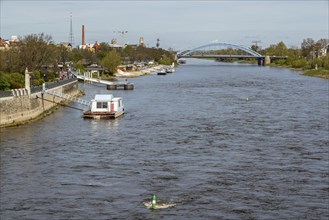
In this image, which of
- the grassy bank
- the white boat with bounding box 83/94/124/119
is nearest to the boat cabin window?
the white boat with bounding box 83/94/124/119

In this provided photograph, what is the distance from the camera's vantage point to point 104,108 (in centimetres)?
4272

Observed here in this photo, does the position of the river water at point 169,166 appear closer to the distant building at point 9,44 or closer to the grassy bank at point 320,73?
the distant building at point 9,44

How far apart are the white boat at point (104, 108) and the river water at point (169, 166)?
3.44ft

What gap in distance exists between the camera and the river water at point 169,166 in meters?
19.2

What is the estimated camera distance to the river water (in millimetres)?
19250

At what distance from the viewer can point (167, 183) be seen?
2222cm

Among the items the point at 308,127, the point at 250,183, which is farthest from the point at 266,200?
the point at 308,127

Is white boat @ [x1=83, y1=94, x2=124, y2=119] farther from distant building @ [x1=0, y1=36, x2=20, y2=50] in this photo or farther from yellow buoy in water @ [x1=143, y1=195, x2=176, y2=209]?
distant building @ [x1=0, y1=36, x2=20, y2=50]

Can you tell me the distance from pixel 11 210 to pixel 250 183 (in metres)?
8.55

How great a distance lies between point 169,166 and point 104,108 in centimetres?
1822

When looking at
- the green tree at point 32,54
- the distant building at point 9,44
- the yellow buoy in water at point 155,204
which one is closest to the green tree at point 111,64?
the distant building at point 9,44

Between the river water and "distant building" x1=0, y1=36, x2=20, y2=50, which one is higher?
"distant building" x1=0, y1=36, x2=20, y2=50

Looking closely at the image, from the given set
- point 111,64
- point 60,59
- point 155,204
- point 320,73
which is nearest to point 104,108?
point 155,204

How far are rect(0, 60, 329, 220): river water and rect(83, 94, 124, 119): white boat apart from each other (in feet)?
3.44
